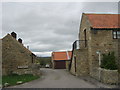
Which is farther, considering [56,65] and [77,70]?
[56,65]

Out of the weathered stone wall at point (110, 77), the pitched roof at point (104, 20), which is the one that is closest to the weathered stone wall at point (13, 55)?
the pitched roof at point (104, 20)

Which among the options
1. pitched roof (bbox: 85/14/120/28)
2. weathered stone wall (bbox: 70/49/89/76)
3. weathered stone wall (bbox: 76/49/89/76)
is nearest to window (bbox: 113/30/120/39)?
pitched roof (bbox: 85/14/120/28)

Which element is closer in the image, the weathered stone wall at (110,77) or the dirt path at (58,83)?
the dirt path at (58,83)

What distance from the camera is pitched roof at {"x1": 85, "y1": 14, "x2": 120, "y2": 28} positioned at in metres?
15.9

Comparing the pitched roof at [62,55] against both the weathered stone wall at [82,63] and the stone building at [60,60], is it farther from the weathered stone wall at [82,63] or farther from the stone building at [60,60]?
the weathered stone wall at [82,63]

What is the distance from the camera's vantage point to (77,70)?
53.7 ft

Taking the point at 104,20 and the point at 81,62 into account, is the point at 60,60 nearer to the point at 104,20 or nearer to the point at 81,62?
Answer: the point at 81,62

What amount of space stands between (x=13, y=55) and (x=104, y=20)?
38.2 ft

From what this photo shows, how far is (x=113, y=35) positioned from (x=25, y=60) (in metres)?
10.5

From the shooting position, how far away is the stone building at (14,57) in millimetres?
16719

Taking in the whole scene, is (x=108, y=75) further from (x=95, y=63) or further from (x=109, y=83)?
(x=95, y=63)

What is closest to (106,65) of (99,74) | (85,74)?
(99,74)

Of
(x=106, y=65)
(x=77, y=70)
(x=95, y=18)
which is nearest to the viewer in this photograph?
(x=106, y=65)

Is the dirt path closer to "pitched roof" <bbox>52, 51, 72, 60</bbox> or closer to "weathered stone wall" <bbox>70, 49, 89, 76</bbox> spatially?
"weathered stone wall" <bbox>70, 49, 89, 76</bbox>
